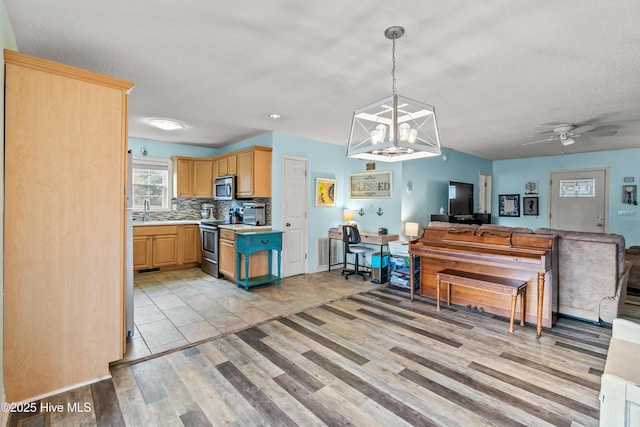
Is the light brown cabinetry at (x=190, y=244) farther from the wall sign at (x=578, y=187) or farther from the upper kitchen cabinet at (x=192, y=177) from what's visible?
the wall sign at (x=578, y=187)

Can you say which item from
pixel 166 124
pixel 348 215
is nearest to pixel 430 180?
pixel 348 215

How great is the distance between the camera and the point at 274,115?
398cm

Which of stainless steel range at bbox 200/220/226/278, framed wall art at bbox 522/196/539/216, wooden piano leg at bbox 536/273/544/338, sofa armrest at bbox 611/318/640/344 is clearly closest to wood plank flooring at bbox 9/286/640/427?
wooden piano leg at bbox 536/273/544/338

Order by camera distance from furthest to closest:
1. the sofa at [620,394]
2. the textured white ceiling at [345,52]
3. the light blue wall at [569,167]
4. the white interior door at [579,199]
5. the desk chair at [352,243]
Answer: the white interior door at [579,199] → the light blue wall at [569,167] → the desk chair at [352,243] → the textured white ceiling at [345,52] → the sofa at [620,394]

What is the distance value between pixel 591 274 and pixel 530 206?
4879 millimetres

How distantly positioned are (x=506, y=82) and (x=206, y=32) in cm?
263

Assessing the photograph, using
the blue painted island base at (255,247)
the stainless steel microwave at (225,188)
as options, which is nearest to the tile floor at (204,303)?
the blue painted island base at (255,247)

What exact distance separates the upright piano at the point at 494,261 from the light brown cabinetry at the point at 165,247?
3.99 m

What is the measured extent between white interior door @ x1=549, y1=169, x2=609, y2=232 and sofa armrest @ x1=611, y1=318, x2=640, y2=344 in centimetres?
639

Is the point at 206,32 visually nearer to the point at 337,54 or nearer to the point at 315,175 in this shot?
the point at 337,54

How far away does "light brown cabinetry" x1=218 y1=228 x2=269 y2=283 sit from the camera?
4.65m

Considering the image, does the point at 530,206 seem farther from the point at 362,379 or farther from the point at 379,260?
the point at 362,379

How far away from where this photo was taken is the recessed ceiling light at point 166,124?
4301 millimetres

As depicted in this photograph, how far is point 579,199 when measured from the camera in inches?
270
